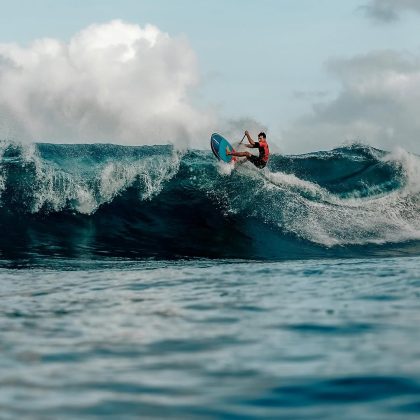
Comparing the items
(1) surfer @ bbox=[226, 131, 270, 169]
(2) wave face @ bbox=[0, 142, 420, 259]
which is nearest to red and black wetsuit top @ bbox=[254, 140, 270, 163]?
(1) surfer @ bbox=[226, 131, 270, 169]

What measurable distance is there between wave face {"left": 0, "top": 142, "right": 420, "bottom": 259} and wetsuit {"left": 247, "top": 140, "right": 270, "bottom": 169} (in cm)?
53

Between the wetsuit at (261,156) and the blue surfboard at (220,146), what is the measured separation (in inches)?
31.3

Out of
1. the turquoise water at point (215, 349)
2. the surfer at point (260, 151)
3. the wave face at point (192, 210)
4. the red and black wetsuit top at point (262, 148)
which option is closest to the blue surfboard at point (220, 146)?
the surfer at point (260, 151)

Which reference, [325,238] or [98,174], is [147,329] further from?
[98,174]

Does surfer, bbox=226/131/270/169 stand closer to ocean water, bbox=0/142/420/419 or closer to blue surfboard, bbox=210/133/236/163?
blue surfboard, bbox=210/133/236/163

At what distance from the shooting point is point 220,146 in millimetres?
20297

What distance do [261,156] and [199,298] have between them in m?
13.0

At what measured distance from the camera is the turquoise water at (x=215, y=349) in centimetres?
359

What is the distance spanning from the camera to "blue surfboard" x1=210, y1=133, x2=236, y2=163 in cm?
2022

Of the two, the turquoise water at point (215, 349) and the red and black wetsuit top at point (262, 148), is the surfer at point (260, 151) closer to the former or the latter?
the red and black wetsuit top at point (262, 148)

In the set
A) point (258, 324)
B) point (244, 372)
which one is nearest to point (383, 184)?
point (258, 324)

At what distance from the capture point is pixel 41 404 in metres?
3.66

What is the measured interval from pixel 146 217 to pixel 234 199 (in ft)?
9.09

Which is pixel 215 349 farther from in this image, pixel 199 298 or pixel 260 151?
pixel 260 151
